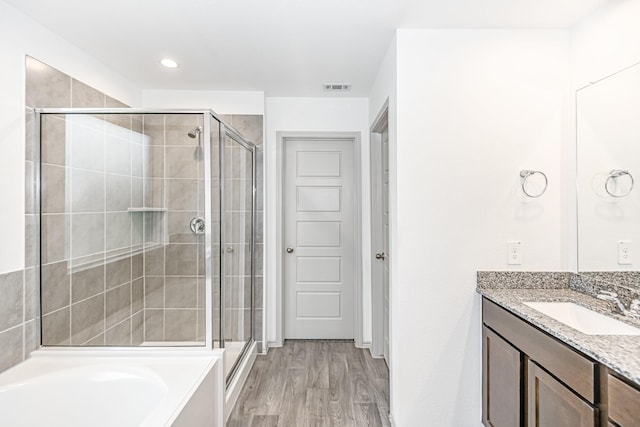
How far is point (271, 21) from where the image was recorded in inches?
82.7

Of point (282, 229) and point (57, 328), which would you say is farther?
point (282, 229)

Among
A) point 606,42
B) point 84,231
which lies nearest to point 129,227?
point 84,231

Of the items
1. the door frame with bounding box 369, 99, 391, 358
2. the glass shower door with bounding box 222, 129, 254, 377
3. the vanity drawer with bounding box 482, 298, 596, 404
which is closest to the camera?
the vanity drawer with bounding box 482, 298, 596, 404

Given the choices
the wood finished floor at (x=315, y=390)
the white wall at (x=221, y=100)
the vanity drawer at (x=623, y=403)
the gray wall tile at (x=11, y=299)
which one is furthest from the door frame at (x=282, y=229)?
the vanity drawer at (x=623, y=403)

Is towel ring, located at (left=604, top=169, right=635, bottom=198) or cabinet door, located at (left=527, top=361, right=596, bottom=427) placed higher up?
towel ring, located at (left=604, top=169, right=635, bottom=198)

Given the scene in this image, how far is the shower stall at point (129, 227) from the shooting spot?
2.14m

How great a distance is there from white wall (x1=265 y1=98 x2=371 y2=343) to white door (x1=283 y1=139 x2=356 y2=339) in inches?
7.8

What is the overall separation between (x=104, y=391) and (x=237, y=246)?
4.18 ft

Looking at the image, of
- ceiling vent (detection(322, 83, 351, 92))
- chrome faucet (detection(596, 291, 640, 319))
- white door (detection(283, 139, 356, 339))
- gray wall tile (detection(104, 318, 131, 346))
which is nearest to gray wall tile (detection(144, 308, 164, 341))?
gray wall tile (detection(104, 318, 131, 346))

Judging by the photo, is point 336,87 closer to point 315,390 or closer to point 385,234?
point 385,234

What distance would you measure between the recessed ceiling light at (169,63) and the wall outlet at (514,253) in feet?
8.76

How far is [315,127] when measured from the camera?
141 inches

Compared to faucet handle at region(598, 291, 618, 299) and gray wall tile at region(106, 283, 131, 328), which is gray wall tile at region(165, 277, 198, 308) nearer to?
gray wall tile at region(106, 283, 131, 328)

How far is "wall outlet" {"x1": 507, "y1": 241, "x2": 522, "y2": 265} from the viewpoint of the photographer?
6.91 ft
